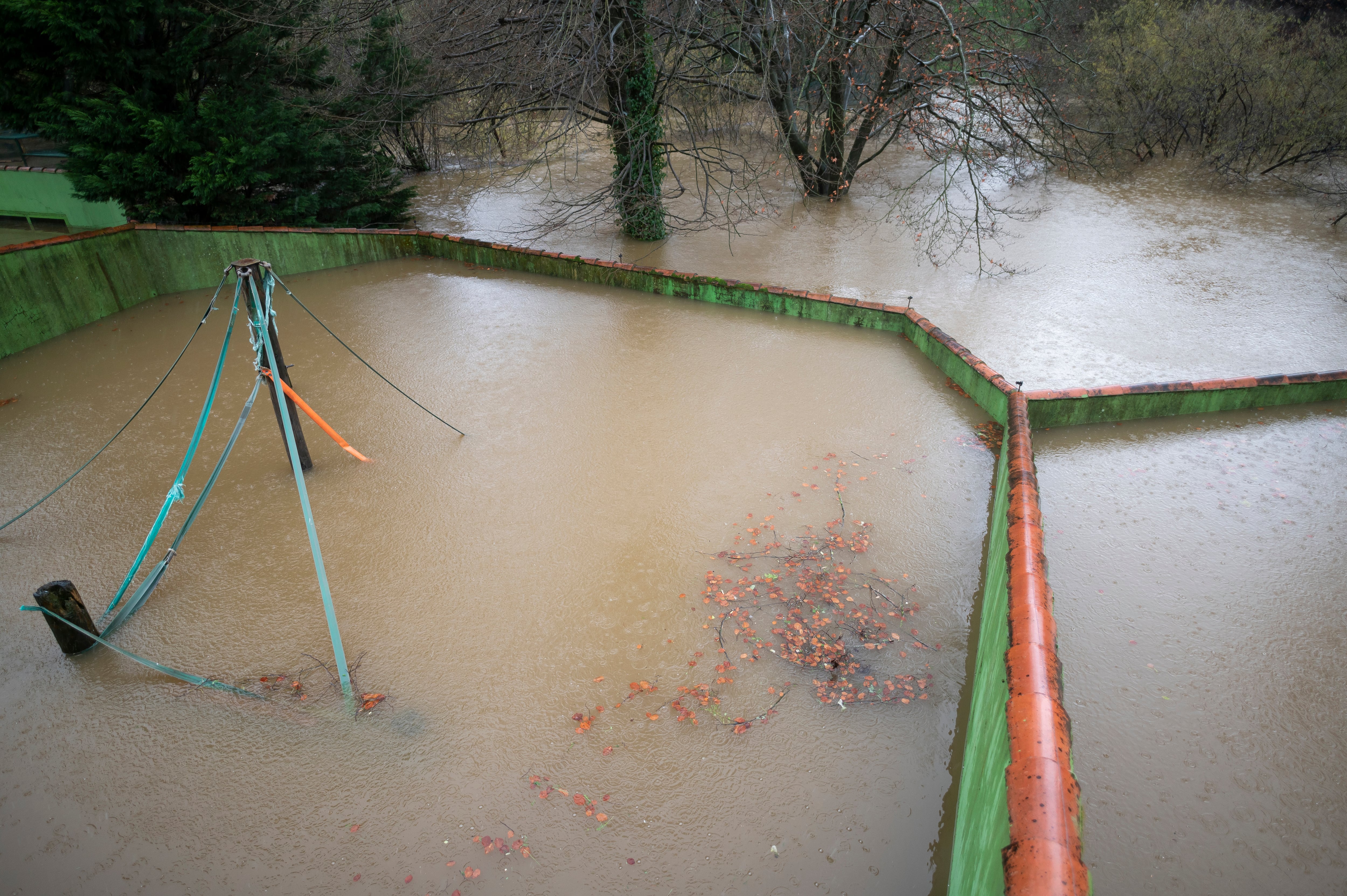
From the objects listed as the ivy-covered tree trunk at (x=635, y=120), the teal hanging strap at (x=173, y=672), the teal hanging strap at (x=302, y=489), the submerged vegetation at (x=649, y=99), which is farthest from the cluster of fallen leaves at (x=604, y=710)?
the submerged vegetation at (x=649, y=99)

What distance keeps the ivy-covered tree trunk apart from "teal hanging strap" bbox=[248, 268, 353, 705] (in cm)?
437

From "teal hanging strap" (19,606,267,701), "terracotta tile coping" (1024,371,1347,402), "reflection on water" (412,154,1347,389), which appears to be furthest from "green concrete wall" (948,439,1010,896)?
"teal hanging strap" (19,606,267,701)

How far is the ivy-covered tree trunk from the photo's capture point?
26.3 feet

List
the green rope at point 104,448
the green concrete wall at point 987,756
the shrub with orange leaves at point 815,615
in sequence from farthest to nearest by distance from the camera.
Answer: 1. the green rope at point 104,448
2. the shrub with orange leaves at point 815,615
3. the green concrete wall at point 987,756

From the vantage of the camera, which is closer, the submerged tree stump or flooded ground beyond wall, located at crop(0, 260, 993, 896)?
flooded ground beyond wall, located at crop(0, 260, 993, 896)

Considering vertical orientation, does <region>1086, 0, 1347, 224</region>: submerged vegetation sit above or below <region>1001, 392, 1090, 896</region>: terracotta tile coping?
above

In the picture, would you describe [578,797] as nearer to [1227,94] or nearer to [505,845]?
[505,845]

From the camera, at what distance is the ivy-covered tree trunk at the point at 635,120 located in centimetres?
802

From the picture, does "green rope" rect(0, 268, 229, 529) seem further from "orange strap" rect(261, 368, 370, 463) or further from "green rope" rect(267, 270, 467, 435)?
"green rope" rect(267, 270, 467, 435)

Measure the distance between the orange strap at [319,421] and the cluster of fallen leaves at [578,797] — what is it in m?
2.70

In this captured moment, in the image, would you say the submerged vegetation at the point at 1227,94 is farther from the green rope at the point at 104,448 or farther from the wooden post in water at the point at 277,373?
the green rope at the point at 104,448

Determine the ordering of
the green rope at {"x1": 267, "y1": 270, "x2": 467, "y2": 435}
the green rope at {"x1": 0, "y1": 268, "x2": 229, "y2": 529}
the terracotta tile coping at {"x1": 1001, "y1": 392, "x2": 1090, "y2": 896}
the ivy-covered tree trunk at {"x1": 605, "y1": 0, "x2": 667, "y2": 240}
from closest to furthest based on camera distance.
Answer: the terracotta tile coping at {"x1": 1001, "y1": 392, "x2": 1090, "y2": 896}, the green rope at {"x1": 0, "y1": 268, "x2": 229, "y2": 529}, the green rope at {"x1": 267, "y1": 270, "x2": 467, "y2": 435}, the ivy-covered tree trunk at {"x1": 605, "y1": 0, "x2": 667, "y2": 240}

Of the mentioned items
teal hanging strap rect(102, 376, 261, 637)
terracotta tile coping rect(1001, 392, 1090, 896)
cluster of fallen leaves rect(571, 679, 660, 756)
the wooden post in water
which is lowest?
cluster of fallen leaves rect(571, 679, 660, 756)

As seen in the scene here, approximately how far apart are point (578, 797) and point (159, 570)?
271 centimetres
